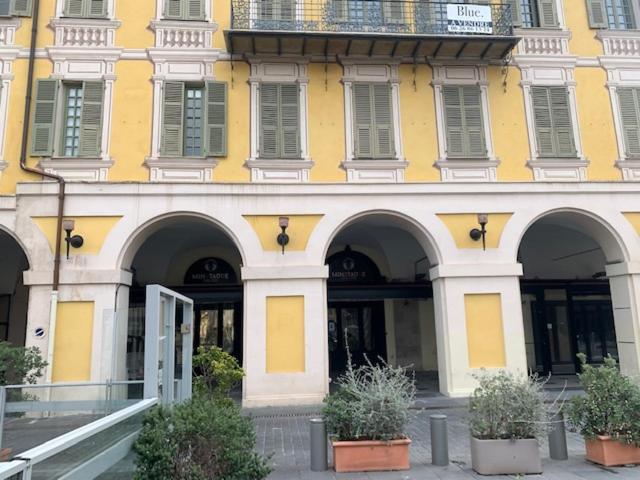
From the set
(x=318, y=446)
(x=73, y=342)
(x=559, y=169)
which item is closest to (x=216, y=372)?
(x=318, y=446)

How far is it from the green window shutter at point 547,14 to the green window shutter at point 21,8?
44.6ft

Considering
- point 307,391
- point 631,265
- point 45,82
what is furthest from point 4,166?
point 631,265

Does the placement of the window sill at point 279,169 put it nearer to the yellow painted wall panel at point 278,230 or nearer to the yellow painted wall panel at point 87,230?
the yellow painted wall panel at point 278,230

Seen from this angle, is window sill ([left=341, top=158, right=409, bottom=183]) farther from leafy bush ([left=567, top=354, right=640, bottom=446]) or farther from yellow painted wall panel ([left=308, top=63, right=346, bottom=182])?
leafy bush ([left=567, top=354, right=640, bottom=446])

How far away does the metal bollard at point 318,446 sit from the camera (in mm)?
6898

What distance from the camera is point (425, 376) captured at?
632 inches

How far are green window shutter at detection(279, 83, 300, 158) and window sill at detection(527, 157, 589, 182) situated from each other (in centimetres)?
613

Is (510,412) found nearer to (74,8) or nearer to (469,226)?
(469,226)

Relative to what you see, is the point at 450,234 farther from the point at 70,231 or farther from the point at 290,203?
the point at 70,231

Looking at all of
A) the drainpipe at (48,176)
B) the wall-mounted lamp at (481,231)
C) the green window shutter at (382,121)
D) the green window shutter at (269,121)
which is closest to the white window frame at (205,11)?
the green window shutter at (269,121)

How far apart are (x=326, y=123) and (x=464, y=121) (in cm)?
368

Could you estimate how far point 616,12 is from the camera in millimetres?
14188

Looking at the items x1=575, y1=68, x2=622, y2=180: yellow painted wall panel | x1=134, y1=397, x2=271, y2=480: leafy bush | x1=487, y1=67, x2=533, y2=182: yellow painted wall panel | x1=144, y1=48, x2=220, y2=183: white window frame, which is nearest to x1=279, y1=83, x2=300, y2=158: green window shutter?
A: x1=144, y1=48, x2=220, y2=183: white window frame

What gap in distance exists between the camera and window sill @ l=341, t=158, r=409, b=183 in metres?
12.5
